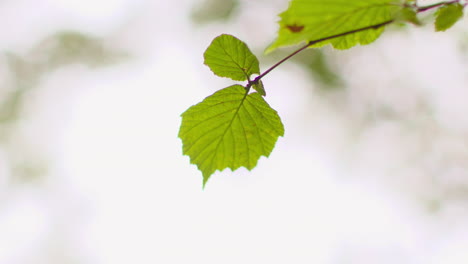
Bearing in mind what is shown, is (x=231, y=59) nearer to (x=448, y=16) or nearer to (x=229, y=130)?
(x=229, y=130)

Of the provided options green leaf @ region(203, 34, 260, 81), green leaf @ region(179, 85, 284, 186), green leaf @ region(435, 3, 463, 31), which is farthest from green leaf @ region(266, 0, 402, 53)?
green leaf @ region(179, 85, 284, 186)

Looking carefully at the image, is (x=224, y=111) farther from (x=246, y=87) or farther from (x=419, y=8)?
(x=419, y=8)

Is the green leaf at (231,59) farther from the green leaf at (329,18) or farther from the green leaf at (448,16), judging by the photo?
the green leaf at (448,16)

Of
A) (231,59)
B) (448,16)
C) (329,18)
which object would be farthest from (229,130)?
(448,16)

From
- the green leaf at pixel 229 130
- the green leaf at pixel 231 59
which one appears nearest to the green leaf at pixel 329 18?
the green leaf at pixel 231 59

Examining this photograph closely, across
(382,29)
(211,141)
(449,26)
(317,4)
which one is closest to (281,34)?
(317,4)

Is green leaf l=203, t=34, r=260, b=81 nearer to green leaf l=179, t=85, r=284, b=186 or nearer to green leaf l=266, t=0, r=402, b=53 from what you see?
green leaf l=179, t=85, r=284, b=186
